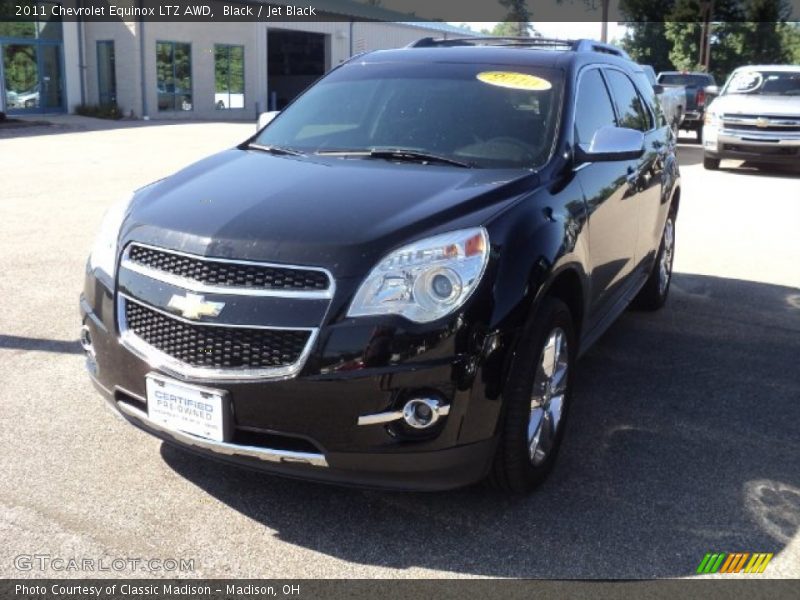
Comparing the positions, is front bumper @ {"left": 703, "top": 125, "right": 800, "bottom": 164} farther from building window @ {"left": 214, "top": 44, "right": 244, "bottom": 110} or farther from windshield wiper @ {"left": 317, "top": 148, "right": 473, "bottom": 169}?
building window @ {"left": 214, "top": 44, "right": 244, "bottom": 110}

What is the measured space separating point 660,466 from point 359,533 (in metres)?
1.44

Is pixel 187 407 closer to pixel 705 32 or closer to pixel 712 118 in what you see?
pixel 712 118

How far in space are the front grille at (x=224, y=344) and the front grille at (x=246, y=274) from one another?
16 centimetres

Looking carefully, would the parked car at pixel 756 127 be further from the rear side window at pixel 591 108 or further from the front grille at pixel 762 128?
the rear side window at pixel 591 108

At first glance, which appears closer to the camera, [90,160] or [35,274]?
[35,274]

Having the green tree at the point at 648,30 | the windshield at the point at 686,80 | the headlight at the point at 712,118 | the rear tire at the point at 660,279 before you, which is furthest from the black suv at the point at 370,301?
the green tree at the point at 648,30

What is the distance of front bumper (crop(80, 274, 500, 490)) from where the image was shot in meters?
2.80

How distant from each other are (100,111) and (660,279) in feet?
87.4

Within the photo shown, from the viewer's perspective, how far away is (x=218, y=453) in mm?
2998

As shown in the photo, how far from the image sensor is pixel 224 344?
9.54 ft

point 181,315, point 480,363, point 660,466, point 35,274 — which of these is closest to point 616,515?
point 660,466

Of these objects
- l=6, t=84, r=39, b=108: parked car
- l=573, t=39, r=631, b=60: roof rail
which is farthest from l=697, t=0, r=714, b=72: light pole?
l=573, t=39, r=631, b=60: roof rail

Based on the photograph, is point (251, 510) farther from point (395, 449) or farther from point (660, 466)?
point (660, 466)

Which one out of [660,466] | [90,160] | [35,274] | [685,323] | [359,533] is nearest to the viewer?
[359,533]
